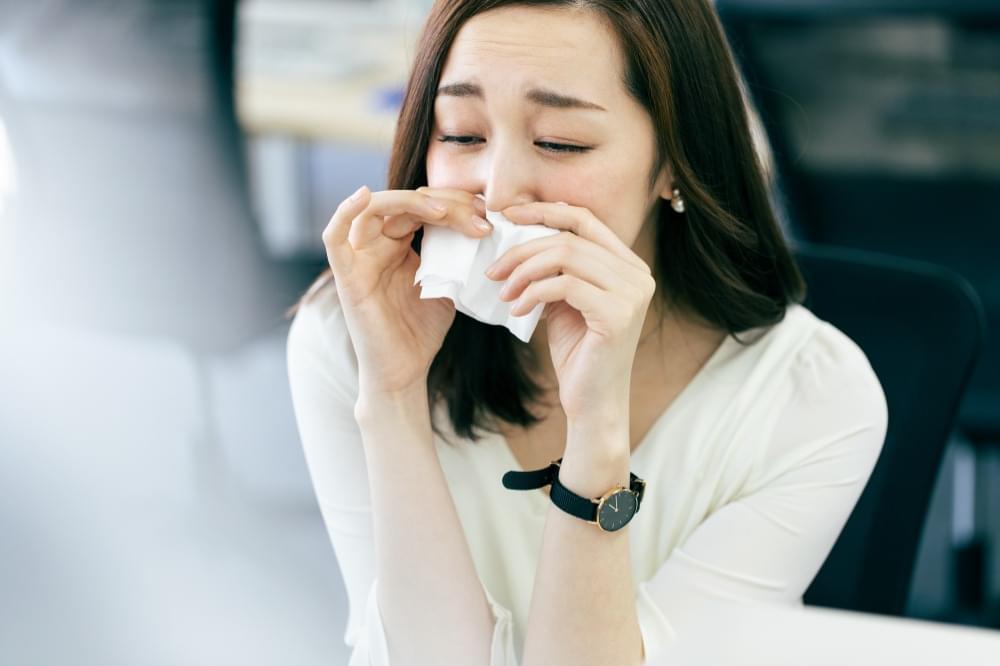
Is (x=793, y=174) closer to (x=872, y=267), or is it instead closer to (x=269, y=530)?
(x=872, y=267)

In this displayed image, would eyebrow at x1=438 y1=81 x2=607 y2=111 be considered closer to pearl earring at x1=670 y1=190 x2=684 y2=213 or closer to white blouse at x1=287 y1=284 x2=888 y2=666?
pearl earring at x1=670 y1=190 x2=684 y2=213

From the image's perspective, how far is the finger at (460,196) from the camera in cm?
102

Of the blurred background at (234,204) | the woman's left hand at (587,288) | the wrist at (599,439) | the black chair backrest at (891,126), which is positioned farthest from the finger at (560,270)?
the black chair backrest at (891,126)

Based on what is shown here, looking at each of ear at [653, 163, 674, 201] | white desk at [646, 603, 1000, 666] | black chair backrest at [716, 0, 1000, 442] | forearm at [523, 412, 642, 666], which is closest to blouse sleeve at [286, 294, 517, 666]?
forearm at [523, 412, 642, 666]

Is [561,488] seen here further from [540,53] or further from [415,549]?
[540,53]

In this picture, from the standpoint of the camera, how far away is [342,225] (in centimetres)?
104

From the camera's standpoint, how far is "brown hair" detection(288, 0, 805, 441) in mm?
1058

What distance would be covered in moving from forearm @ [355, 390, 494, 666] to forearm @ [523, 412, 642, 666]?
0.07 meters

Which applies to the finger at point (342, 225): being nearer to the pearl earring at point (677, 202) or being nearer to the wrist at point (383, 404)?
the wrist at point (383, 404)

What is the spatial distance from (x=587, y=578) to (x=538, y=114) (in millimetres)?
393

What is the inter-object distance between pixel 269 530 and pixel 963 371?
61.9 inches

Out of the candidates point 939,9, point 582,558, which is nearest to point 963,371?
point 582,558

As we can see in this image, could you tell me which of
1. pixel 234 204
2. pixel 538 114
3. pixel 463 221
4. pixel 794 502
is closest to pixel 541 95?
pixel 538 114

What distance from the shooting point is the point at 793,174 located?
6.93ft
